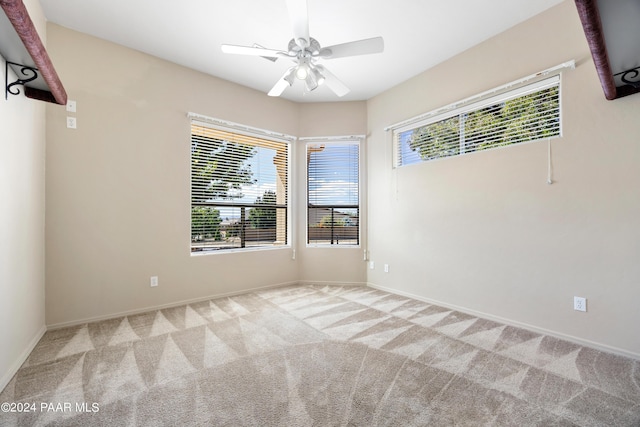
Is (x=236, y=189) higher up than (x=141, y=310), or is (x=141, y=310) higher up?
(x=236, y=189)

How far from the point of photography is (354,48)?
7.49ft

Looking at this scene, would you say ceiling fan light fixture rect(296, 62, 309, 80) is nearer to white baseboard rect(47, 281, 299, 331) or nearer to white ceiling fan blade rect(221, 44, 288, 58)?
white ceiling fan blade rect(221, 44, 288, 58)

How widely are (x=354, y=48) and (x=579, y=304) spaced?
2867 mm

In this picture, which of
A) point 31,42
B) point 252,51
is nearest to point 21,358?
point 31,42

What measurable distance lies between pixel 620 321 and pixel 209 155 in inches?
176

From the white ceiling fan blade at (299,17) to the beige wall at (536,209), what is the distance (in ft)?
7.13

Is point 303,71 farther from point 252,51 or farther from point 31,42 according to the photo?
point 31,42

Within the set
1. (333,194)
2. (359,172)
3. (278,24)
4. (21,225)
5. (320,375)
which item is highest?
(278,24)

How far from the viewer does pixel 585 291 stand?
248cm

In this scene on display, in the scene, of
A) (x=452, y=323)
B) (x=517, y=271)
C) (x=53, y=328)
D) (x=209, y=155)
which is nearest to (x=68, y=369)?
(x=53, y=328)

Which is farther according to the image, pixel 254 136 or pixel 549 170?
pixel 254 136

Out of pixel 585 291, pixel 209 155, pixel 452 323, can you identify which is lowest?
pixel 452 323

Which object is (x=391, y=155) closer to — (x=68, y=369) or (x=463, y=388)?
(x=463, y=388)

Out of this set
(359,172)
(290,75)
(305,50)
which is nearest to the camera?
(305,50)
